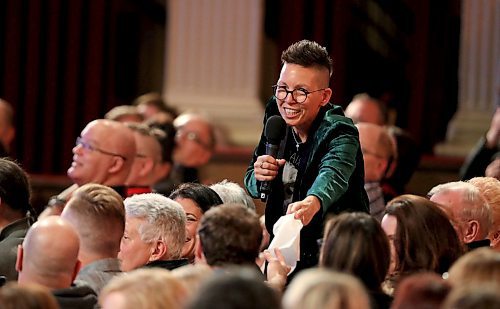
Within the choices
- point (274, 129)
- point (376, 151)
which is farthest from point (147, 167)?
point (274, 129)

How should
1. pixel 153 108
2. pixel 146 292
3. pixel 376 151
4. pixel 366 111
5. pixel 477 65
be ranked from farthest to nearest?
pixel 477 65, pixel 153 108, pixel 366 111, pixel 376 151, pixel 146 292

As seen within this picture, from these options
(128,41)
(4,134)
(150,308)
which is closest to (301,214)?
(150,308)

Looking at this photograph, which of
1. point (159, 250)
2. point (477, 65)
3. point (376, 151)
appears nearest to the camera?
point (159, 250)

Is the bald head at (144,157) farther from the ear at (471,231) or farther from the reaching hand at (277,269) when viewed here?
the reaching hand at (277,269)

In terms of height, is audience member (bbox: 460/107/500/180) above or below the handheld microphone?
below

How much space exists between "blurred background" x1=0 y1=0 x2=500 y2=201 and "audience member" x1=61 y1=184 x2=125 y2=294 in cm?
400

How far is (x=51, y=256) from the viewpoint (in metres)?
3.88

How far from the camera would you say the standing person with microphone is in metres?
4.30

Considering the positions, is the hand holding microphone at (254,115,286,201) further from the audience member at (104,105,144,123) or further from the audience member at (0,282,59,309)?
the audience member at (104,105,144,123)

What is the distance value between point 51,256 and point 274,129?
94 centimetres

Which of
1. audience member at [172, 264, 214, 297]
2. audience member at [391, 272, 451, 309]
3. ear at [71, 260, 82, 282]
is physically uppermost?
audience member at [391, 272, 451, 309]

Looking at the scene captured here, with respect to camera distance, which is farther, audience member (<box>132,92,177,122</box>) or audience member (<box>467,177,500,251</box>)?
audience member (<box>132,92,177,122</box>)

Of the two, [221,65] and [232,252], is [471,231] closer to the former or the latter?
[232,252]

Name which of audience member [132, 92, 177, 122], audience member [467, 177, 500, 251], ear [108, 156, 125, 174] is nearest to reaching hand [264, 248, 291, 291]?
audience member [467, 177, 500, 251]
